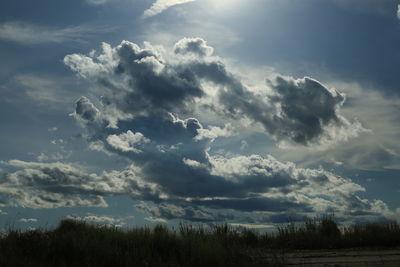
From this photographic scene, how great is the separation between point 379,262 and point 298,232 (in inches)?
266

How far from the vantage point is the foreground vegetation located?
14438 millimetres

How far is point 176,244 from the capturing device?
16.6 meters

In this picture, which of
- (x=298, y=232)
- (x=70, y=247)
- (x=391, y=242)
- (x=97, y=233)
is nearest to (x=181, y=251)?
(x=70, y=247)

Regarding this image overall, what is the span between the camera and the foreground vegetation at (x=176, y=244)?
14.4 meters

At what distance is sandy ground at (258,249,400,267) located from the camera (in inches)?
521

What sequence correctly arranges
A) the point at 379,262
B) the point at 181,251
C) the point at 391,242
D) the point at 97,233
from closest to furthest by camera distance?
the point at 379,262 < the point at 181,251 < the point at 391,242 < the point at 97,233

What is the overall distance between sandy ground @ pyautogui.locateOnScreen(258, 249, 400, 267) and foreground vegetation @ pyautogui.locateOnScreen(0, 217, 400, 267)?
0.56m

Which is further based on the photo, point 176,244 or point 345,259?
point 176,244

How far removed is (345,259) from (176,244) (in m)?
6.50

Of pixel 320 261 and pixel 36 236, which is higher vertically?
pixel 36 236

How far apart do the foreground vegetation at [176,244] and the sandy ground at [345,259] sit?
562mm

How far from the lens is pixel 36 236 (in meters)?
16.8

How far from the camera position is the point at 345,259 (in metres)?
14.0

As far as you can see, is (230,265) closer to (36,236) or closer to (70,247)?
(70,247)
